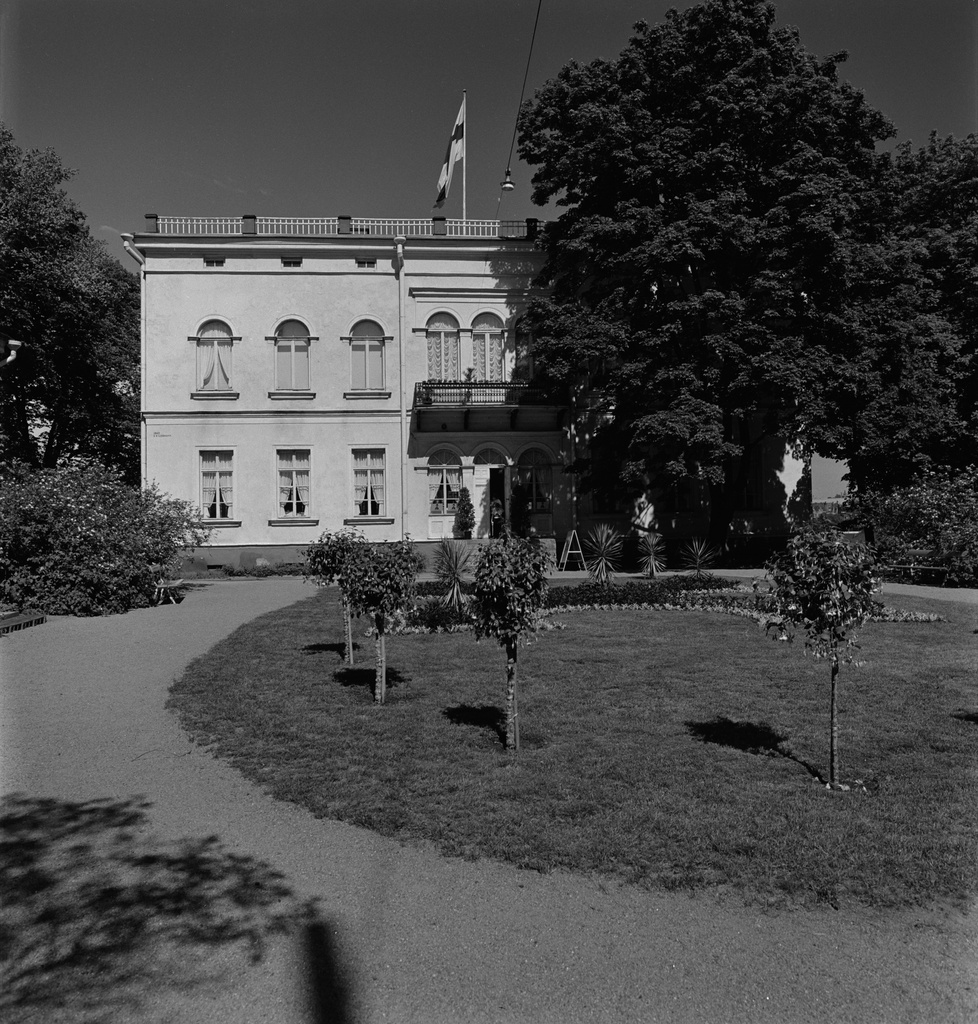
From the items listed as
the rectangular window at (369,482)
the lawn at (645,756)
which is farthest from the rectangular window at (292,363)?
the lawn at (645,756)

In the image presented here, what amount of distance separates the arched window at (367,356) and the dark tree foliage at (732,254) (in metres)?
5.95

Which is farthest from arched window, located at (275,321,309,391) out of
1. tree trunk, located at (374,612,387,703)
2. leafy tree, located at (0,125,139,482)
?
tree trunk, located at (374,612,387,703)

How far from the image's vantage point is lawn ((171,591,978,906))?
483 centimetres

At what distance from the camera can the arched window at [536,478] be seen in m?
27.7

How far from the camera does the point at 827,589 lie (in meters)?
6.26

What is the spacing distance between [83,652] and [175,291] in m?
18.4

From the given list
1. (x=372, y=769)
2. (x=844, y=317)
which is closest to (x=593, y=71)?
(x=844, y=317)

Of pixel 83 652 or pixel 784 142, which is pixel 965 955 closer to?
pixel 83 652

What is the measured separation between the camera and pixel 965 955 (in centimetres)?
382

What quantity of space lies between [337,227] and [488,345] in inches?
266

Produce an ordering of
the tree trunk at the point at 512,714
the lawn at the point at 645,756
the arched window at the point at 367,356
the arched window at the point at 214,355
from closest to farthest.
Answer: the lawn at the point at 645,756 → the tree trunk at the point at 512,714 → the arched window at the point at 214,355 → the arched window at the point at 367,356

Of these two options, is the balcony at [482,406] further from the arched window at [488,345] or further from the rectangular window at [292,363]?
the rectangular window at [292,363]

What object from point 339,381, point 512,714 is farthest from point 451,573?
point 339,381

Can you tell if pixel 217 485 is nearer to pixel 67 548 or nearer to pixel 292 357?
pixel 292 357
